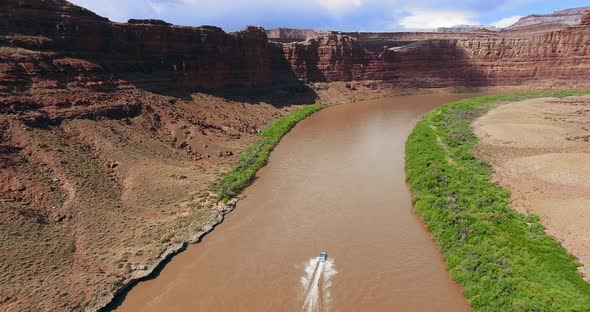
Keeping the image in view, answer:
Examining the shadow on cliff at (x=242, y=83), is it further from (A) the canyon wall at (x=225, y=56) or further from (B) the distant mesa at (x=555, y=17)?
(B) the distant mesa at (x=555, y=17)

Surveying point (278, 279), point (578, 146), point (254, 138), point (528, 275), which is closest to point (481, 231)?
point (528, 275)

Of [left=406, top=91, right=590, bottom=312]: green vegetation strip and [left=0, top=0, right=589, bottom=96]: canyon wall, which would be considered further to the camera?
[left=0, top=0, right=589, bottom=96]: canyon wall

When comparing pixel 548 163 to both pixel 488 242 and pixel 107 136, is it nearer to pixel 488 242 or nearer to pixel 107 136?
pixel 488 242

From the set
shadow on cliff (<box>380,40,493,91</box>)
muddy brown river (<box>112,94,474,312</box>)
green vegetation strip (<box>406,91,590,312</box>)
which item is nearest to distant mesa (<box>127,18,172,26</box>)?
muddy brown river (<box>112,94,474,312</box>)

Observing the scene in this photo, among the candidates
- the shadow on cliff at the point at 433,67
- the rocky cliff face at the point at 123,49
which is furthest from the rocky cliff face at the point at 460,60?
the rocky cliff face at the point at 123,49

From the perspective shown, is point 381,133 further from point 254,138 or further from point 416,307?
point 416,307

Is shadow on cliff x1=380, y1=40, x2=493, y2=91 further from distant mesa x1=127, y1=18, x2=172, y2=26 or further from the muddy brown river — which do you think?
the muddy brown river
